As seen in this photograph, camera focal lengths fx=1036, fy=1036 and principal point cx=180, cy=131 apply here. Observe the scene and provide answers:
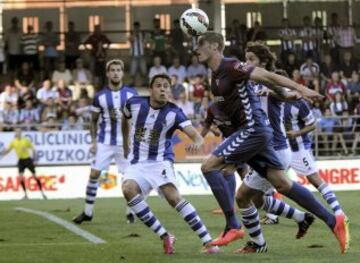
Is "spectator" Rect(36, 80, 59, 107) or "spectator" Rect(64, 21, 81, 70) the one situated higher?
"spectator" Rect(64, 21, 81, 70)

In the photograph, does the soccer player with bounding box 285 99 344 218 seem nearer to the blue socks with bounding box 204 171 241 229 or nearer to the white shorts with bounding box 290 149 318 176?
the white shorts with bounding box 290 149 318 176

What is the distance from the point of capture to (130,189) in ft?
35.4

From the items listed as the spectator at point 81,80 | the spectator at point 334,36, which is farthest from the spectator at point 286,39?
the spectator at point 81,80

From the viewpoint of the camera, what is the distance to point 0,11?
110 ft

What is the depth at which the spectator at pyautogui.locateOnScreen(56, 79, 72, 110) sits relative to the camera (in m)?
29.2

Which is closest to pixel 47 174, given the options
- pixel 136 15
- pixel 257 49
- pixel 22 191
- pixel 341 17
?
pixel 22 191

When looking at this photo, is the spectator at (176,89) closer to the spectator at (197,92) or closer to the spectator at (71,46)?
the spectator at (197,92)

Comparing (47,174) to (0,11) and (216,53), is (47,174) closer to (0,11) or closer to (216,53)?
(0,11)

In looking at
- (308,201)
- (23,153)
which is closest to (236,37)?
(23,153)

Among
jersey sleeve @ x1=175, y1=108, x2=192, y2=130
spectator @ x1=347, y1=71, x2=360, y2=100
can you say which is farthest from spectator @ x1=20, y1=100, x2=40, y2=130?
jersey sleeve @ x1=175, y1=108, x2=192, y2=130

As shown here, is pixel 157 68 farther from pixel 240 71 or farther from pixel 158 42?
pixel 240 71

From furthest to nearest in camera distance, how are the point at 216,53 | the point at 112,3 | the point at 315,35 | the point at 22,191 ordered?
the point at 112,3 < the point at 315,35 < the point at 22,191 < the point at 216,53

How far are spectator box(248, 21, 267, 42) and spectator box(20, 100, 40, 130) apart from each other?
7.61 m

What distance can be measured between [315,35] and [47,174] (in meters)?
10.8
